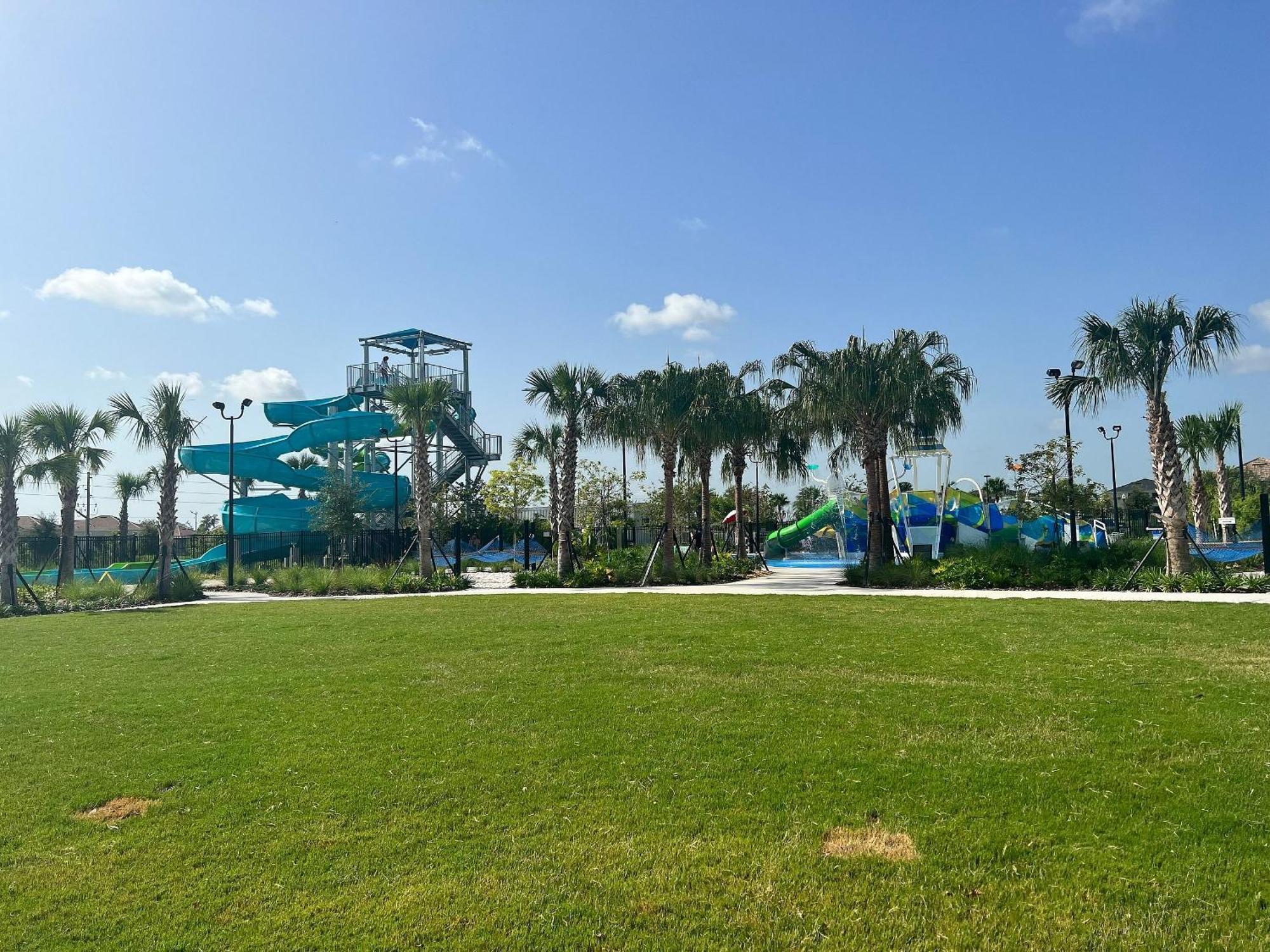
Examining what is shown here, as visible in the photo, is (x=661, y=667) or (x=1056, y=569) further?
(x=1056, y=569)

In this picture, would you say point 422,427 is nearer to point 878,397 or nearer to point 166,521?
point 166,521

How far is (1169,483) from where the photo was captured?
19.1m

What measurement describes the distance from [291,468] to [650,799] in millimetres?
40129

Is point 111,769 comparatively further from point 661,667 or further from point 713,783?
point 661,667

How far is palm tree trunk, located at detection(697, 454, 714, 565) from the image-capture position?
28.4m

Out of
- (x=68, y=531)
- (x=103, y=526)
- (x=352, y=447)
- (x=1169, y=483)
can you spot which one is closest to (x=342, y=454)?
(x=352, y=447)

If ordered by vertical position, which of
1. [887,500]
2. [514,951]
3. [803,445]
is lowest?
[514,951]

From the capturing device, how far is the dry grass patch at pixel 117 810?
17.5 feet

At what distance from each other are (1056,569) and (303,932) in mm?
19384

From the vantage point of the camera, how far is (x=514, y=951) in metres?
3.69

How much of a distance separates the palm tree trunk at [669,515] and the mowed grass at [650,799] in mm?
15029

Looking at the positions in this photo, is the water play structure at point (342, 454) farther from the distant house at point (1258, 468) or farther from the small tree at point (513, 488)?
the distant house at point (1258, 468)

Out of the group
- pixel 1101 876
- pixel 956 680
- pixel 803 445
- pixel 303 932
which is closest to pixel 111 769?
pixel 303 932

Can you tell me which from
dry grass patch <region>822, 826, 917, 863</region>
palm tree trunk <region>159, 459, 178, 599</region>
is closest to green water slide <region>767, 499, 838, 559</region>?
palm tree trunk <region>159, 459, 178, 599</region>
